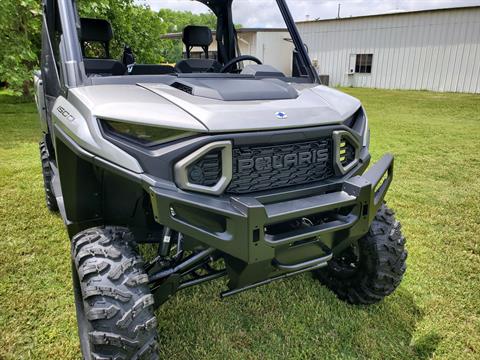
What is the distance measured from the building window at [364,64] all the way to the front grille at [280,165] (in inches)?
816

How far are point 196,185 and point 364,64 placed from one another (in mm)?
21475

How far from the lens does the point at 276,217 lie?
1643 mm

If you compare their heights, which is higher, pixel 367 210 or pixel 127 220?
pixel 367 210

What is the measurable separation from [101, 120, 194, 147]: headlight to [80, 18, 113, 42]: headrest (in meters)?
1.84

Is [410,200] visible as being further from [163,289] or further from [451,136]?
[451,136]

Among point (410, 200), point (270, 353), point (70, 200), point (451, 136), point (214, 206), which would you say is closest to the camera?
point (214, 206)

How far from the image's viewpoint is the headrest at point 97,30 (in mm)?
3282

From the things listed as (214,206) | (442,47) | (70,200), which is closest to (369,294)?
(214,206)

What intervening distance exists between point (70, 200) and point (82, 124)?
0.51 m

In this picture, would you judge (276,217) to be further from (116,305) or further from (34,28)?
(34,28)

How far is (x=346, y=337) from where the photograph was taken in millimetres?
2383

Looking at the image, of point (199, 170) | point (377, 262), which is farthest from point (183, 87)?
point (377, 262)

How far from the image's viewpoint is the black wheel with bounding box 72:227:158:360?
5.50ft

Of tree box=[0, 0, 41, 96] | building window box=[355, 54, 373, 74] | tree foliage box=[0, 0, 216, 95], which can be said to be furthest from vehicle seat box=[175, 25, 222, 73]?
building window box=[355, 54, 373, 74]
